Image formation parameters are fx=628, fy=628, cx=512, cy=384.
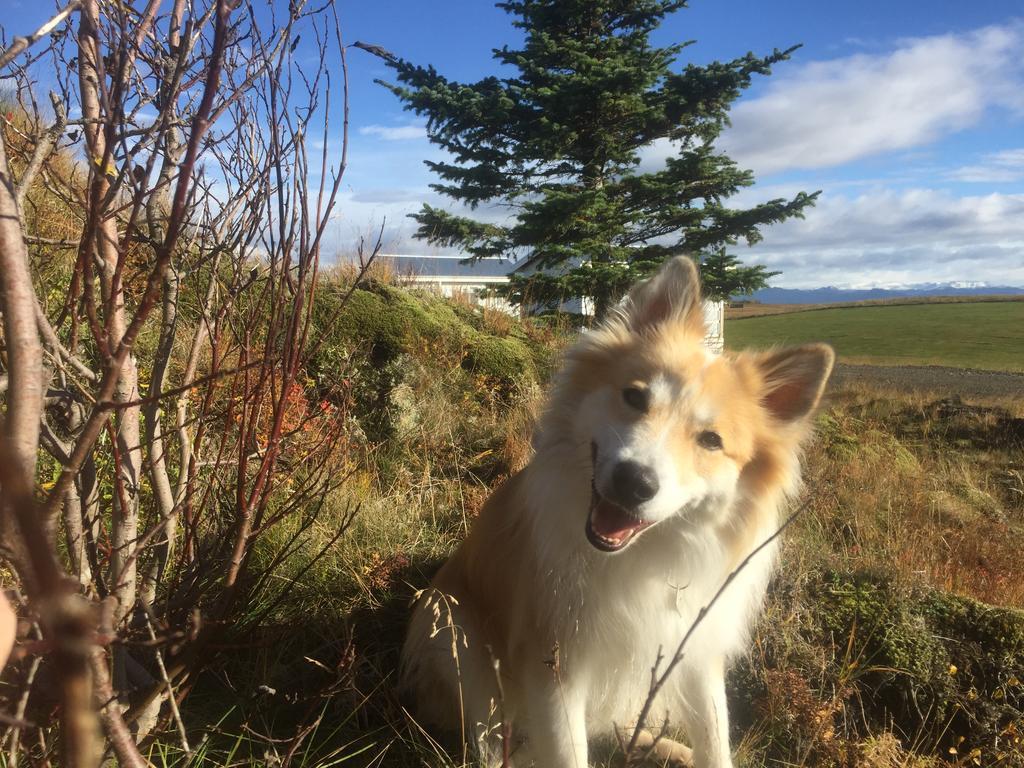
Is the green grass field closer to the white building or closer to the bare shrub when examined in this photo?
the white building

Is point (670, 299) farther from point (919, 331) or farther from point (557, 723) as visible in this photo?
point (919, 331)

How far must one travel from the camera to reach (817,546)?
13.0 feet

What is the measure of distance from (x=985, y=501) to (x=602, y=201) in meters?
6.68

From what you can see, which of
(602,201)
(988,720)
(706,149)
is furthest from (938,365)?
(988,720)

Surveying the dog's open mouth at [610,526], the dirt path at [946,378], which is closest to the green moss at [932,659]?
the dog's open mouth at [610,526]

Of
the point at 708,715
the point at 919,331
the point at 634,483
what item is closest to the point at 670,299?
the point at 634,483

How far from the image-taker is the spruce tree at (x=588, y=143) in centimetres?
1047

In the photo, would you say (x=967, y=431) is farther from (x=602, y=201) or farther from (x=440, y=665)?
(x=440, y=665)

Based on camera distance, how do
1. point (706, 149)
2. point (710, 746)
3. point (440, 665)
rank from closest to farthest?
point (710, 746) → point (440, 665) → point (706, 149)

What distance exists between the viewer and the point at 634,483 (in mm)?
2068

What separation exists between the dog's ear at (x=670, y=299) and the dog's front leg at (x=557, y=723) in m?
1.47

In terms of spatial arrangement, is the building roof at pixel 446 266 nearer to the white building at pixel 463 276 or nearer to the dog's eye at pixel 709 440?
the white building at pixel 463 276

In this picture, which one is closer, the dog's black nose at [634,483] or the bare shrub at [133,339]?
the bare shrub at [133,339]

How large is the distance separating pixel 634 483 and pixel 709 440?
417mm
